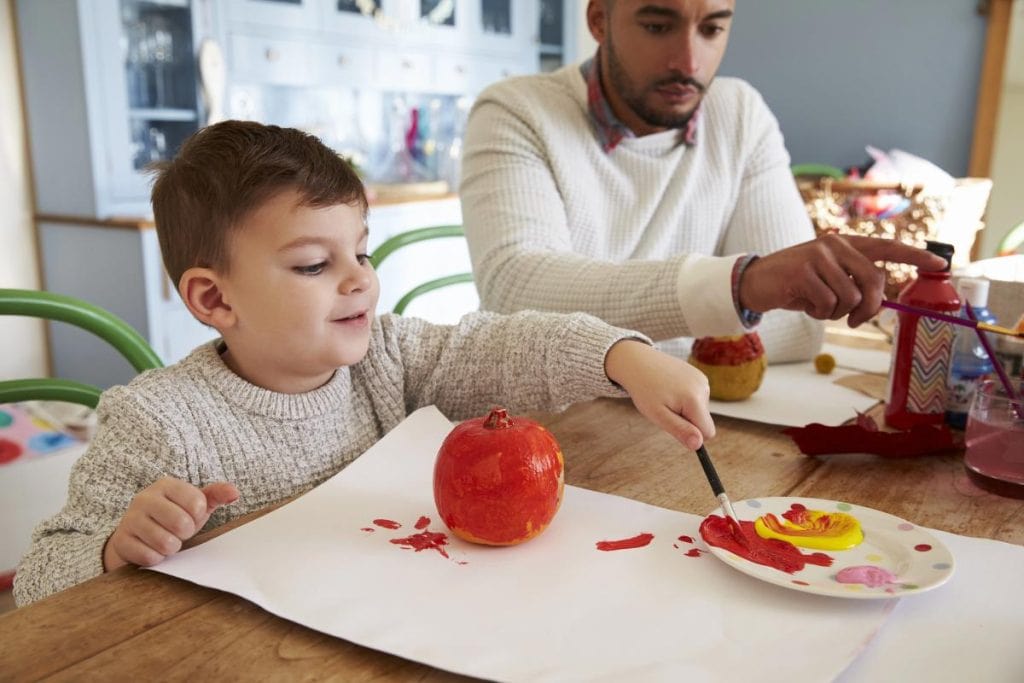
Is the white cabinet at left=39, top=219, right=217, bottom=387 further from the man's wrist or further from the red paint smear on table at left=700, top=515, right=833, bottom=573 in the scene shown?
the red paint smear on table at left=700, top=515, right=833, bottom=573

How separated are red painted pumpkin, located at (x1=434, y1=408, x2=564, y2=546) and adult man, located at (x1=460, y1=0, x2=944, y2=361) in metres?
0.46

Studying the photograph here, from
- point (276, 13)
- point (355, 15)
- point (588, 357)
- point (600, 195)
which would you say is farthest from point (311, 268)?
point (355, 15)

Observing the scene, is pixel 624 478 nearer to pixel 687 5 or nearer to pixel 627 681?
pixel 627 681

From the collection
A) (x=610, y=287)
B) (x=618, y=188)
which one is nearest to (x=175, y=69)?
(x=618, y=188)

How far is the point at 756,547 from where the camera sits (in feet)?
2.19

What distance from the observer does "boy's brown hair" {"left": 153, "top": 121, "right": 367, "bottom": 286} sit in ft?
2.86

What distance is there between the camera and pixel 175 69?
3.16 metres

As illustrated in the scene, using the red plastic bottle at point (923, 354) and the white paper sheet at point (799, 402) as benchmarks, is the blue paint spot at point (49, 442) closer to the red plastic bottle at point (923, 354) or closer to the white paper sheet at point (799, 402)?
the white paper sheet at point (799, 402)

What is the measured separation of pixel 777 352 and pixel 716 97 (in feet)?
1.91

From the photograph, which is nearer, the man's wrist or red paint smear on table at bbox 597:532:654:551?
red paint smear on table at bbox 597:532:654:551

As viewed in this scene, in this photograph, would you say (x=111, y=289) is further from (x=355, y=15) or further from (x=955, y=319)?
(x=955, y=319)

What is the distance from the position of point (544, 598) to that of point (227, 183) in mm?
519

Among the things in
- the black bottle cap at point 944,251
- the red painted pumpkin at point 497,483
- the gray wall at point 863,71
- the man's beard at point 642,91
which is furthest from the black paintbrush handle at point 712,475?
the gray wall at point 863,71

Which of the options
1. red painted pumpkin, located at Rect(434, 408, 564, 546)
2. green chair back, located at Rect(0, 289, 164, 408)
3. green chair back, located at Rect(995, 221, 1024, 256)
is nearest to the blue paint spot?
green chair back, located at Rect(0, 289, 164, 408)
